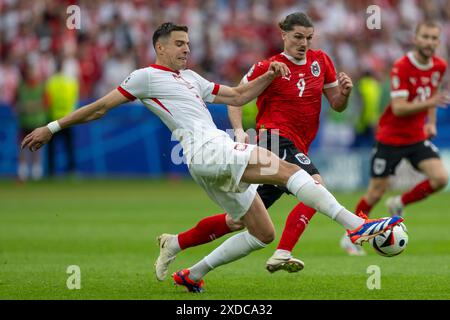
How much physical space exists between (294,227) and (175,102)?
1680 millimetres

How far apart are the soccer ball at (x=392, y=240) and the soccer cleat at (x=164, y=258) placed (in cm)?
206

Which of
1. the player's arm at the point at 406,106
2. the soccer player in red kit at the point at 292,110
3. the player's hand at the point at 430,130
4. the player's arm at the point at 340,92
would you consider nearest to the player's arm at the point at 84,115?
the soccer player in red kit at the point at 292,110

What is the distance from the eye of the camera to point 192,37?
24.2m

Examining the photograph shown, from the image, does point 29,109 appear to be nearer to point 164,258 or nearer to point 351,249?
point 351,249

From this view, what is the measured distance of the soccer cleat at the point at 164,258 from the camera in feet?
28.0

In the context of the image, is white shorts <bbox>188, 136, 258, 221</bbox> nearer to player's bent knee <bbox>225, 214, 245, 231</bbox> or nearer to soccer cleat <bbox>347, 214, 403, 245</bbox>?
player's bent knee <bbox>225, 214, 245, 231</bbox>

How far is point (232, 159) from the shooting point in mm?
7605

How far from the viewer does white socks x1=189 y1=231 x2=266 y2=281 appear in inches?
323

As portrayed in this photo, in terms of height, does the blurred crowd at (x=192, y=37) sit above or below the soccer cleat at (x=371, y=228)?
above

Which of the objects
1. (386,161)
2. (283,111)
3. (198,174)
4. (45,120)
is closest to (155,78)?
(198,174)

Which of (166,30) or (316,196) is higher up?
(166,30)

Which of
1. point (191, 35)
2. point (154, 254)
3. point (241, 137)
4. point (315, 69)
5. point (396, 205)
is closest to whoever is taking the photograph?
point (241, 137)

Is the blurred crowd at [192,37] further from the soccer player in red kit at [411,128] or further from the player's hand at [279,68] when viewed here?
the player's hand at [279,68]

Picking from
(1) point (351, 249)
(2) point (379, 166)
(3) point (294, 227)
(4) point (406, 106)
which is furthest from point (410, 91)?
(3) point (294, 227)
